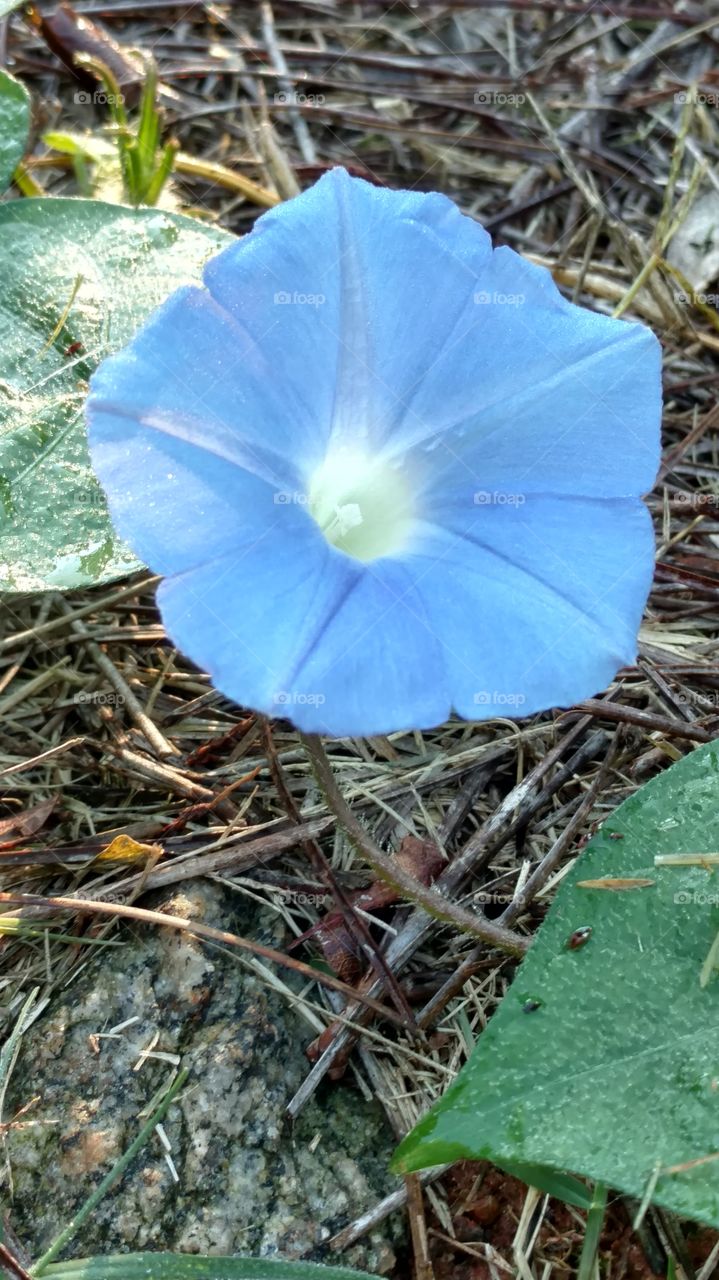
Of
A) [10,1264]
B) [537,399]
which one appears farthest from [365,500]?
[10,1264]

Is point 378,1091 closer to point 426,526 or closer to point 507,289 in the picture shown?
point 426,526

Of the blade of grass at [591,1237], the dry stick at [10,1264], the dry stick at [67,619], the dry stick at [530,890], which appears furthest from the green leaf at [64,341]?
the blade of grass at [591,1237]

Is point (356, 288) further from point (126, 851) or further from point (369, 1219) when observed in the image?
point (369, 1219)

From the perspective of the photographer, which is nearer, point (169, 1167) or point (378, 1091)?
point (169, 1167)

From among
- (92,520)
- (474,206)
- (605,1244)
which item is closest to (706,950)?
(605,1244)

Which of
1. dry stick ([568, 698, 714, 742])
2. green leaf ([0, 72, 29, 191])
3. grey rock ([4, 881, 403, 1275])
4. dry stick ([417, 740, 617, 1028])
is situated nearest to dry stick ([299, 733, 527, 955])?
dry stick ([417, 740, 617, 1028])
